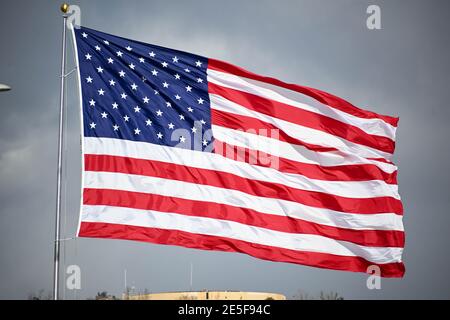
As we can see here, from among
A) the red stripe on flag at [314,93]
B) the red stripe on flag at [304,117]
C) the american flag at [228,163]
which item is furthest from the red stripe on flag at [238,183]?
the red stripe on flag at [314,93]

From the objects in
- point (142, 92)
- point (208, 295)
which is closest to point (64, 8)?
point (142, 92)

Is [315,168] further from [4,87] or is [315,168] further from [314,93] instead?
[4,87]

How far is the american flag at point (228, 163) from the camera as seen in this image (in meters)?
20.6

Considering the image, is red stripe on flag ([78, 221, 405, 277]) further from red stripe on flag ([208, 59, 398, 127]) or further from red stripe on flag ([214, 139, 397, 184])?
red stripe on flag ([208, 59, 398, 127])

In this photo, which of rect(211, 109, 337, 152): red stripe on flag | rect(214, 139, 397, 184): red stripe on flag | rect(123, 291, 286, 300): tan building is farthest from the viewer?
rect(123, 291, 286, 300): tan building

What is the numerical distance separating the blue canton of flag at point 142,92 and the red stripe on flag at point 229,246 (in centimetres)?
241

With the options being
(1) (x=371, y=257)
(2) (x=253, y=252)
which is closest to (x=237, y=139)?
(2) (x=253, y=252)

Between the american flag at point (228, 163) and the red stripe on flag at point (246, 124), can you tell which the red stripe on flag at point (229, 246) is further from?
the red stripe on flag at point (246, 124)

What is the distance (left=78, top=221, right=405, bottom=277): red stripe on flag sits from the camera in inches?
782

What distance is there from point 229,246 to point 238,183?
5.84ft

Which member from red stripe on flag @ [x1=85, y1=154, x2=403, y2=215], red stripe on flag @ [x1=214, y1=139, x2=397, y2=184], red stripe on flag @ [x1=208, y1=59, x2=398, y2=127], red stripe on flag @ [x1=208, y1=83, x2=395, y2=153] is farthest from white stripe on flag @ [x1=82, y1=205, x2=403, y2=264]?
red stripe on flag @ [x1=208, y1=59, x2=398, y2=127]

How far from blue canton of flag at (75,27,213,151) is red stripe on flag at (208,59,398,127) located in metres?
0.55

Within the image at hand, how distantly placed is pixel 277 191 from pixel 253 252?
6.50ft
